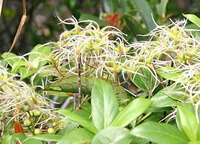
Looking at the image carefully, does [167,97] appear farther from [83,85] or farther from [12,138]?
[12,138]

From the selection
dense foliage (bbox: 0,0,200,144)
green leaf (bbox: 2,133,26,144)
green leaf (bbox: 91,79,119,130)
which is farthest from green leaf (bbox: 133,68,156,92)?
green leaf (bbox: 2,133,26,144)

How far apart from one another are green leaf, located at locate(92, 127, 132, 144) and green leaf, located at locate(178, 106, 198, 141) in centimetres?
8

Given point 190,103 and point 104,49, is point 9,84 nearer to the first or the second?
point 104,49

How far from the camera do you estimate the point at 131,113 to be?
517 millimetres

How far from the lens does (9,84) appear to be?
71 centimetres

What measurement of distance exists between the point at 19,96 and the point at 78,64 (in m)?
0.14

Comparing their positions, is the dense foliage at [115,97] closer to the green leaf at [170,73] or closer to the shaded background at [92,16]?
the green leaf at [170,73]

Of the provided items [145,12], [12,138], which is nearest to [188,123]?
[12,138]

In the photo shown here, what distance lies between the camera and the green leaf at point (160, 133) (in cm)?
45

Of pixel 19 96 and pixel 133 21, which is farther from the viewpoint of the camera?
pixel 133 21

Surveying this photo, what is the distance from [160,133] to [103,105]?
13 cm

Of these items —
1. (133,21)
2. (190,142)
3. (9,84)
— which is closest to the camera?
(190,142)

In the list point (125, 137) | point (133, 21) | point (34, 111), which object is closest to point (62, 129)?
point (34, 111)

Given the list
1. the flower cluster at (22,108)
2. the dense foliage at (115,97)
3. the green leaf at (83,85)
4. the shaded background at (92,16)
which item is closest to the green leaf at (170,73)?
the dense foliage at (115,97)
